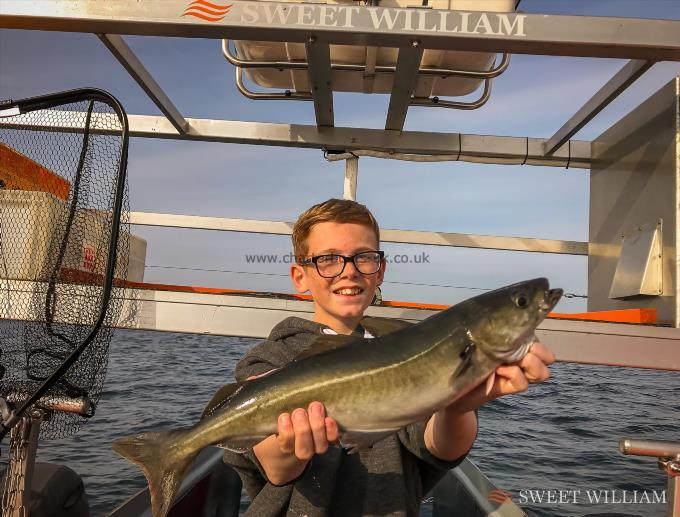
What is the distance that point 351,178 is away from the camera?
22.3ft

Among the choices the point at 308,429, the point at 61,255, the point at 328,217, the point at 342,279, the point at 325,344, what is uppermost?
the point at 328,217

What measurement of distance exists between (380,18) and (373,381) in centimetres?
296

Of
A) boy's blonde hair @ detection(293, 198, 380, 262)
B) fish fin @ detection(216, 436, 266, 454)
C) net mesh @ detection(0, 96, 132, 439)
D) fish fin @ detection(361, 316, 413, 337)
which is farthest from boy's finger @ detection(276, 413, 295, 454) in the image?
net mesh @ detection(0, 96, 132, 439)

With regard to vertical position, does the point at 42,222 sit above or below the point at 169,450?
above

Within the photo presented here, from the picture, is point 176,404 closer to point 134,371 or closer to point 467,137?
point 134,371

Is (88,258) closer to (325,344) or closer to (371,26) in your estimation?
(371,26)

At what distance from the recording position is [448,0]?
5.27m

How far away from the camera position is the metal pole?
6730 mm

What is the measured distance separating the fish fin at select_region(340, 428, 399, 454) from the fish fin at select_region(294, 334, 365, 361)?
0.35m

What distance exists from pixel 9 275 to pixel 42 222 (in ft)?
1.79

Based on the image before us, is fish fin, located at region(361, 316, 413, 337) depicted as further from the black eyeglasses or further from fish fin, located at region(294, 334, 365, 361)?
the black eyeglasses

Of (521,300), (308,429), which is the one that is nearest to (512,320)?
(521,300)

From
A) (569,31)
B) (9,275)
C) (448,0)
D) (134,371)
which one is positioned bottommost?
(134,371)

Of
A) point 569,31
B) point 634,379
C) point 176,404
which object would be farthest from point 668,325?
point 634,379
